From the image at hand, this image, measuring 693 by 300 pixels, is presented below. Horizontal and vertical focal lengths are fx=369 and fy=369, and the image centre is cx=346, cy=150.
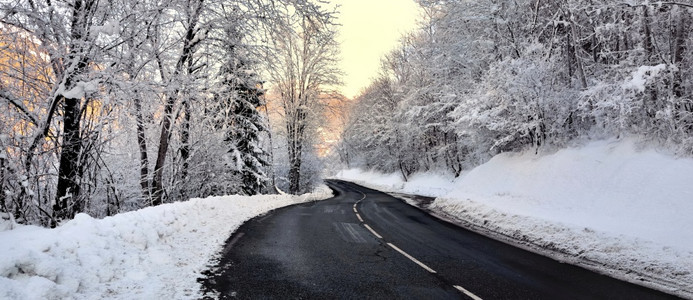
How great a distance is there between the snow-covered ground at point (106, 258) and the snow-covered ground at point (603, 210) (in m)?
7.94

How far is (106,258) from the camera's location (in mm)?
5383

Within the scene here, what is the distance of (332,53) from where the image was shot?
28.1 m

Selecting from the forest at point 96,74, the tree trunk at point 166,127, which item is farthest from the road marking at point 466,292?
the tree trunk at point 166,127

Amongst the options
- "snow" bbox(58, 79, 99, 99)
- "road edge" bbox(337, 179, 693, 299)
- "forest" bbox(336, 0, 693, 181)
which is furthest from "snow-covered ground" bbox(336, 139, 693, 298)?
"snow" bbox(58, 79, 99, 99)

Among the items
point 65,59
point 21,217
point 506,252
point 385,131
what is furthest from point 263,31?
point 385,131

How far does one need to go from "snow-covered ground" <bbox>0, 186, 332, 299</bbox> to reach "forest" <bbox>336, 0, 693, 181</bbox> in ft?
41.5

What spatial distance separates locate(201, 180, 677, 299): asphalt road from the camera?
5.73 m

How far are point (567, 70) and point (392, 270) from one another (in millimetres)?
13358

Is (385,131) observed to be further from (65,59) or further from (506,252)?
(65,59)

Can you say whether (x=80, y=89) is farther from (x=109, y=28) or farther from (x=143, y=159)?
(x=143, y=159)

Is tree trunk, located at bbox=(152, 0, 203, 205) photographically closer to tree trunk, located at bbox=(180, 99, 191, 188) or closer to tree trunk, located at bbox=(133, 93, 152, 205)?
tree trunk, located at bbox=(133, 93, 152, 205)

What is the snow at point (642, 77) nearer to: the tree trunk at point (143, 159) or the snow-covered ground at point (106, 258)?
the snow-covered ground at point (106, 258)

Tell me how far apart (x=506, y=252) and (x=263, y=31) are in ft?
25.9

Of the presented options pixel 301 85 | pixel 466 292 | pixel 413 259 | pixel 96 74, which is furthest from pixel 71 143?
pixel 301 85
